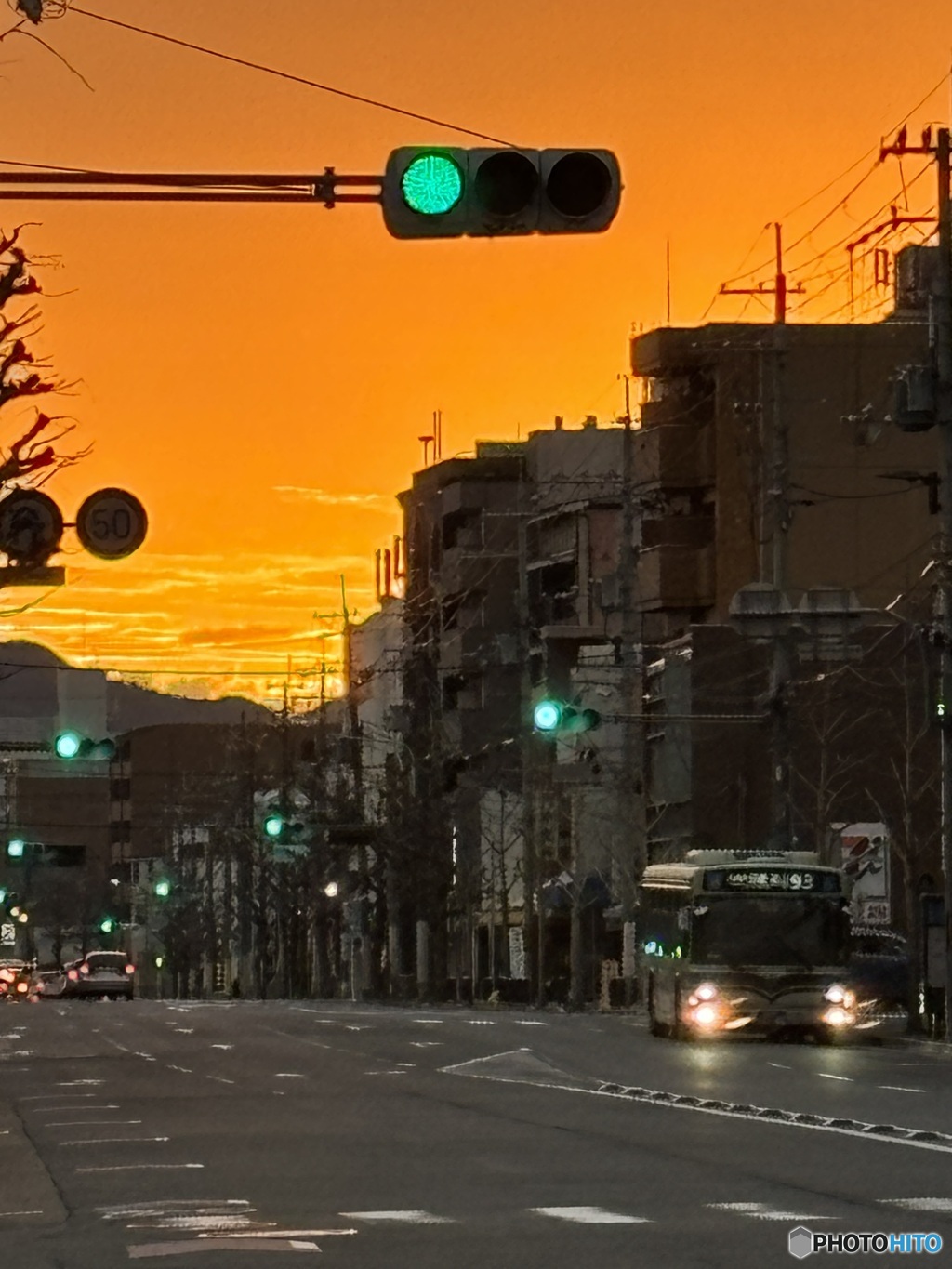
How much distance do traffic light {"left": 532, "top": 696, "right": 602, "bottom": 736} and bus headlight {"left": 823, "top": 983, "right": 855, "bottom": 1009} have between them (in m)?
6.36

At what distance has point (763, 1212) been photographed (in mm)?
15812

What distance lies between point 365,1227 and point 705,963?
31.4 meters

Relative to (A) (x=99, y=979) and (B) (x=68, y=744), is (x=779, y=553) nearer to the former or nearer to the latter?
(B) (x=68, y=744)

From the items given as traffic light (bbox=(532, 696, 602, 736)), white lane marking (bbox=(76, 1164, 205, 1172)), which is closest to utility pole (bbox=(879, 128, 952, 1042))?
traffic light (bbox=(532, 696, 602, 736))

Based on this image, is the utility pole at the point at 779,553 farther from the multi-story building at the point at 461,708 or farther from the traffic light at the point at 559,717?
the multi-story building at the point at 461,708

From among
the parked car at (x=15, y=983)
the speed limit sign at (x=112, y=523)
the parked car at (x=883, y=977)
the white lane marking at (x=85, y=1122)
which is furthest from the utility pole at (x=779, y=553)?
the parked car at (x=15, y=983)

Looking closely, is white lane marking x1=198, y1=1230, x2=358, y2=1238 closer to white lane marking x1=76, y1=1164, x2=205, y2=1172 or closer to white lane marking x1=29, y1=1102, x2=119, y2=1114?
white lane marking x1=76, y1=1164, x2=205, y2=1172

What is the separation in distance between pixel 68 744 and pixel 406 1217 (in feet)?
116

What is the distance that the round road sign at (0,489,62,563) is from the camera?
39.0 metres

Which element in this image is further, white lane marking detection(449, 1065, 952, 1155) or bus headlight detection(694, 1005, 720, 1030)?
bus headlight detection(694, 1005, 720, 1030)

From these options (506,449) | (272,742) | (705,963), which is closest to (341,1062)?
(705,963)

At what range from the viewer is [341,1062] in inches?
1496

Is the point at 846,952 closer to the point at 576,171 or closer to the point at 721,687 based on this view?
the point at 576,171

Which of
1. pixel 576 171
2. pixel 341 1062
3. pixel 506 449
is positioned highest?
pixel 506 449
